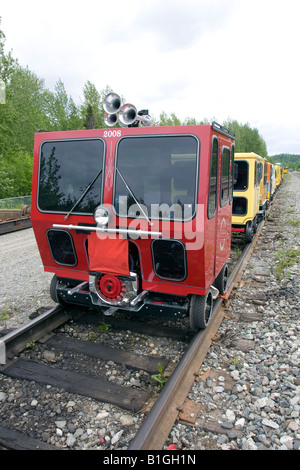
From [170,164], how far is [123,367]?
7.83ft

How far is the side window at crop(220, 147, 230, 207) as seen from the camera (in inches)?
179

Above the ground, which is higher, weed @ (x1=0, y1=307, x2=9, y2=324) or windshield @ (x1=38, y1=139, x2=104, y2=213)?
windshield @ (x1=38, y1=139, x2=104, y2=213)

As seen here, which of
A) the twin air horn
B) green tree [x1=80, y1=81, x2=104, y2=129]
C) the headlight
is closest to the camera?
the headlight

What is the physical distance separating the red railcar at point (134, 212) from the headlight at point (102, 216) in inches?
0.5

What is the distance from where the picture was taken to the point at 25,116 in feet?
95.9

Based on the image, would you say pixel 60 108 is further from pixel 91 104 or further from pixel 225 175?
pixel 225 175

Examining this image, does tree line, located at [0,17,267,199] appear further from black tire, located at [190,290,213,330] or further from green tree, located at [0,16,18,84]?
black tire, located at [190,290,213,330]

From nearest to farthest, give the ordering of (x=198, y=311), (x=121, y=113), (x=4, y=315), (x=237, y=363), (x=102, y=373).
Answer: (x=102, y=373), (x=237, y=363), (x=121, y=113), (x=198, y=311), (x=4, y=315)

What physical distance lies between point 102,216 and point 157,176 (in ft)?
2.60

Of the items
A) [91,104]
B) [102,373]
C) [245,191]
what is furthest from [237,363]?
[91,104]

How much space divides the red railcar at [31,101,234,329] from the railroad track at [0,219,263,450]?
41 centimetres

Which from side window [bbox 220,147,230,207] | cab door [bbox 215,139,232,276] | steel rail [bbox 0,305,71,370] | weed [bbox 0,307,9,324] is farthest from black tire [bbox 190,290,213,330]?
weed [bbox 0,307,9,324]

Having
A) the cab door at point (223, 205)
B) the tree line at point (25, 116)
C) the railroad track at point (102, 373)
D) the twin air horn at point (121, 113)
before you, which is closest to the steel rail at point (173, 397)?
the railroad track at point (102, 373)

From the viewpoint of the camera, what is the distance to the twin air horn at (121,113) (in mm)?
3980
